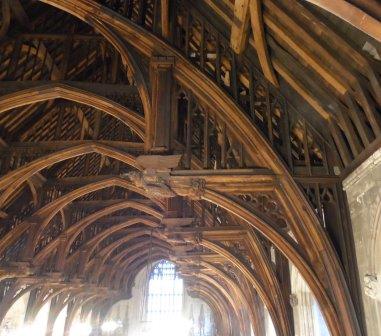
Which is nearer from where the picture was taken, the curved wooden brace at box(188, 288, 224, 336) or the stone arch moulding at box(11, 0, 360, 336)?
the stone arch moulding at box(11, 0, 360, 336)

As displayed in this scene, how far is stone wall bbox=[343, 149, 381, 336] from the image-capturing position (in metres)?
4.17

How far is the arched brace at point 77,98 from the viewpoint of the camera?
7005 millimetres

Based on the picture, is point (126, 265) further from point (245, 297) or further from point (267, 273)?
point (267, 273)

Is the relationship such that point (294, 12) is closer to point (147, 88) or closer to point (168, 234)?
point (147, 88)

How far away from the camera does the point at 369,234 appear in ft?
14.4

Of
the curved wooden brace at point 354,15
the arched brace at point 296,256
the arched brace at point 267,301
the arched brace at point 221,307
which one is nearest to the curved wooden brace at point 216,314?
the arched brace at point 221,307

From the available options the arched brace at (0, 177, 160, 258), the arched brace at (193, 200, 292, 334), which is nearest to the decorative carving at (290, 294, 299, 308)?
the arched brace at (193, 200, 292, 334)

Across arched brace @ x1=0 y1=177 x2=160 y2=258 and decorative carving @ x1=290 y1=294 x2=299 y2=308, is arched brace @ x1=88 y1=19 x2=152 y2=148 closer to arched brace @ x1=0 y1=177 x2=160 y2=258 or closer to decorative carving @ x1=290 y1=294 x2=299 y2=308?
decorative carving @ x1=290 y1=294 x2=299 y2=308

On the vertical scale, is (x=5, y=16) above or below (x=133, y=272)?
above

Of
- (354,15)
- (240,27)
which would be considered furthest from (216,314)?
(354,15)

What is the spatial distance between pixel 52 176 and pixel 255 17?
A: 9027mm

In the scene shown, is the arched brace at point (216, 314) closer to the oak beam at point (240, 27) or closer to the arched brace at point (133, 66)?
the arched brace at point (133, 66)

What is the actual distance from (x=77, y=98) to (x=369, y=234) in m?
5.38

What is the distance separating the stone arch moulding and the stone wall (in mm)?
282
